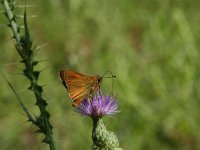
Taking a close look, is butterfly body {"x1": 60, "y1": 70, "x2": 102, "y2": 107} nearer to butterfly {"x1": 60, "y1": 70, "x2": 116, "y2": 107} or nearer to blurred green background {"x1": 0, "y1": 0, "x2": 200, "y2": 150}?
butterfly {"x1": 60, "y1": 70, "x2": 116, "y2": 107}

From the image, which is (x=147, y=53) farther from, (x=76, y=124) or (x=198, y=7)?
(x=198, y=7)

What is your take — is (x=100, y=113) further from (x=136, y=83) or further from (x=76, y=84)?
(x=136, y=83)

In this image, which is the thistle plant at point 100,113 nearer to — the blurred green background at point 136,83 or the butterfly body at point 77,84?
the butterfly body at point 77,84

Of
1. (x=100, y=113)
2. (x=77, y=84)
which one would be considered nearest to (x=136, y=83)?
(x=100, y=113)

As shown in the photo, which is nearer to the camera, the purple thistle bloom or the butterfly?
the butterfly

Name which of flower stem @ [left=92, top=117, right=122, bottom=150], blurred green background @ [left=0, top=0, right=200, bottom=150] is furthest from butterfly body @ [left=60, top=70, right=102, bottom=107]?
blurred green background @ [left=0, top=0, right=200, bottom=150]

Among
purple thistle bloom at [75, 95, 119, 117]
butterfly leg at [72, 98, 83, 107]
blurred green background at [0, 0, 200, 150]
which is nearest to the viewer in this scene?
butterfly leg at [72, 98, 83, 107]

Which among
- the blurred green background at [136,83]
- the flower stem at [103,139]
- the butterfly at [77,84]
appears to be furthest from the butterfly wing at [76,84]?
the blurred green background at [136,83]

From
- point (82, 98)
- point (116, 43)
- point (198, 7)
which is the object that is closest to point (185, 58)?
point (116, 43)
